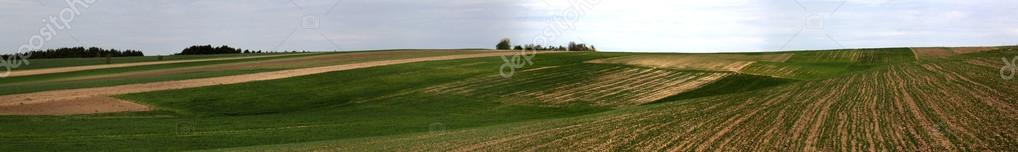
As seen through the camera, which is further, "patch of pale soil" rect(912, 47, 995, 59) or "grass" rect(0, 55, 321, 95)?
"patch of pale soil" rect(912, 47, 995, 59)

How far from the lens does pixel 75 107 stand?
1335 inches

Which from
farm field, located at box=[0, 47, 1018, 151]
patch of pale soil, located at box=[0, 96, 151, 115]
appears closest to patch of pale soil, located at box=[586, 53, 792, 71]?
farm field, located at box=[0, 47, 1018, 151]

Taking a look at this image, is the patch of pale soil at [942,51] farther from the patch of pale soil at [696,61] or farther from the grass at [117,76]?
the grass at [117,76]

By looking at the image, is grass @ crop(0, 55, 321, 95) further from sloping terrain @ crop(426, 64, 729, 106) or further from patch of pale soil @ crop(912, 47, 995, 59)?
patch of pale soil @ crop(912, 47, 995, 59)

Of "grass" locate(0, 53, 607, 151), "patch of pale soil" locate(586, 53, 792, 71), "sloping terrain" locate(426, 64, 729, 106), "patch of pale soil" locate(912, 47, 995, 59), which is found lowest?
"grass" locate(0, 53, 607, 151)

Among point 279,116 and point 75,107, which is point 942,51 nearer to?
point 279,116

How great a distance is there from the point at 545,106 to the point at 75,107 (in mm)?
17630

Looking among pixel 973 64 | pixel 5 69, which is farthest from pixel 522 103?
pixel 5 69

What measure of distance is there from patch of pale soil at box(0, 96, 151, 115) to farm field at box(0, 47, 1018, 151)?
10 cm

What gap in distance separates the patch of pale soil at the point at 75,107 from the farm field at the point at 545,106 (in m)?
0.10

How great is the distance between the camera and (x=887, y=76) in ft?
131

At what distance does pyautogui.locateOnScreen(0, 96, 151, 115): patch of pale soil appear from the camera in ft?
106

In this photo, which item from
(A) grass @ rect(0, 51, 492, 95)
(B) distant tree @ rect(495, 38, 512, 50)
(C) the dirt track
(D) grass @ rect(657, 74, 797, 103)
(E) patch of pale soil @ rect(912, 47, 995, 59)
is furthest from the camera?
(B) distant tree @ rect(495, 38, 512, 50)

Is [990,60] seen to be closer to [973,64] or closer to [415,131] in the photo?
[973,64]
